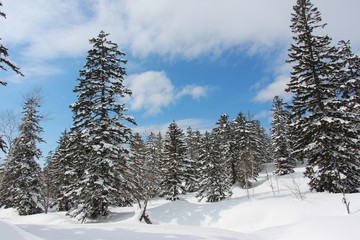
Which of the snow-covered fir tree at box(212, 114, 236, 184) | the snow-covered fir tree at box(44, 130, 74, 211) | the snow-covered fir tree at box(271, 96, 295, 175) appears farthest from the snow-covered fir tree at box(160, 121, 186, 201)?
the snow-covered fir tree at box(271, 96, 295, 175)

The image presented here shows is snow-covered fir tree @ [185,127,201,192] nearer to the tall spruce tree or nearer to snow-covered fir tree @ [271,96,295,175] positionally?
snow-covered fir tree @ [271,96,295,175]

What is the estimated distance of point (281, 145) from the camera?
46.9m

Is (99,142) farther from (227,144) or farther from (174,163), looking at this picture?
(227,144)

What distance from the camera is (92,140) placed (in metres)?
18.8

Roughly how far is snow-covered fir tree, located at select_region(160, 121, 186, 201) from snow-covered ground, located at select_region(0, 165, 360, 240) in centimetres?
1253

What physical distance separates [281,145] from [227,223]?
3083 cm

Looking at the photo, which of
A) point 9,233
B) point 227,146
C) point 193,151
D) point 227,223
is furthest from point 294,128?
point 193,151

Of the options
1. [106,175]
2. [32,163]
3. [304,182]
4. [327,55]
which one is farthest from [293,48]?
[32,163]

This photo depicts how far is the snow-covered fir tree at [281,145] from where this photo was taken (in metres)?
45.8

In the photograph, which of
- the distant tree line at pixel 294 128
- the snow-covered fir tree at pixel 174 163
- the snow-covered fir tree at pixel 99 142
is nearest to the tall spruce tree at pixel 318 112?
the distant tree line at pixel 294 128

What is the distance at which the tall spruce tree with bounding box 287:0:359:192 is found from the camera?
18.9m

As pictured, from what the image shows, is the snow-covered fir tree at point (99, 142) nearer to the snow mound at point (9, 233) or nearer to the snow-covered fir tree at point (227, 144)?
the snow mound at point (9, 233)

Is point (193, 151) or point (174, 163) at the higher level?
point (193, 151)

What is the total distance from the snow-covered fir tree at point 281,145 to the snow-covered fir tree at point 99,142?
32.0 meters
